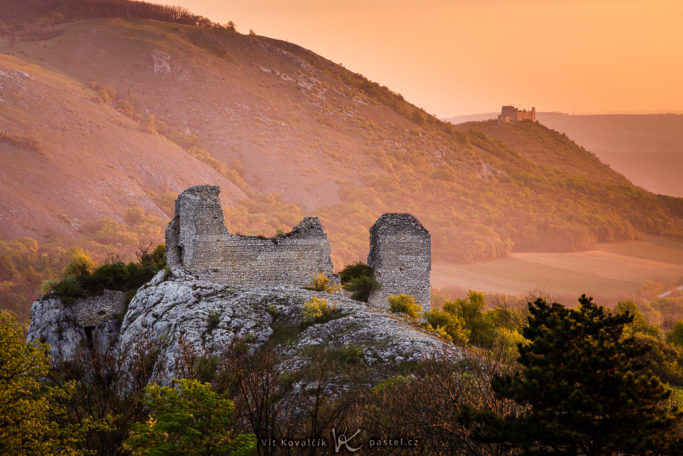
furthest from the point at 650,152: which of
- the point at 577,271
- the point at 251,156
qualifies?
the point at 251,156

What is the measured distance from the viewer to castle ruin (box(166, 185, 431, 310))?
2791cm

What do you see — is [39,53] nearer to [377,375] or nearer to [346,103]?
[346,103]

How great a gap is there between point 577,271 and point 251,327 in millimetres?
114885

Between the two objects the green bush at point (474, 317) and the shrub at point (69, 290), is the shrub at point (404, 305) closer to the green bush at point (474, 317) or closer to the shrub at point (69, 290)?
the green bush at point (474, 317)

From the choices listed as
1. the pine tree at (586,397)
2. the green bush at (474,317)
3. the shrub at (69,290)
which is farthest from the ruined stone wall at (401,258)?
the pine tree at (586,397)

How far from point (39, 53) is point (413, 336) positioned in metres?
152

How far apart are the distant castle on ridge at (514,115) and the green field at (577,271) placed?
2267 inches

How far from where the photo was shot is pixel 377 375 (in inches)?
609

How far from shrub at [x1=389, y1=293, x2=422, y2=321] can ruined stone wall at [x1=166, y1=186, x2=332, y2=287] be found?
3874 millimetres

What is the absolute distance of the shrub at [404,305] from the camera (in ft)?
86.1

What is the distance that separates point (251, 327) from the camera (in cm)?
1977

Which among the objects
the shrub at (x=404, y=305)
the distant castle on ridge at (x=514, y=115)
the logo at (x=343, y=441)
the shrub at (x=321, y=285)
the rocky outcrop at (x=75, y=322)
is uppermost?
the distant castle on ridge at (x=514, y=115)

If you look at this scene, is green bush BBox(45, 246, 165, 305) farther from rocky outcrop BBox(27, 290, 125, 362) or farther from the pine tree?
the pine tree

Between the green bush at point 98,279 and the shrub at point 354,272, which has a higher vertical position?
the shrub at point 354,272
